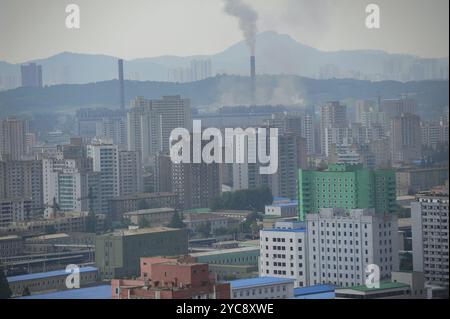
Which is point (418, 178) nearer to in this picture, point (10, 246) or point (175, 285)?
point (10, 246)

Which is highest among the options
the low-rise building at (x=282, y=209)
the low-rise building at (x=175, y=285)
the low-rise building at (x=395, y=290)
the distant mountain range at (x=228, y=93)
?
the distant mountain range at (x=228, y=93)

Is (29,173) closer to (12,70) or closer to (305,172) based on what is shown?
(12,70)

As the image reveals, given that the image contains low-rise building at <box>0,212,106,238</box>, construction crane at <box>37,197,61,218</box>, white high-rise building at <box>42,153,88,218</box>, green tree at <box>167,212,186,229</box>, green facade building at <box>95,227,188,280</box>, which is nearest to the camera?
green facade building at <box>95,227,188,280</box>

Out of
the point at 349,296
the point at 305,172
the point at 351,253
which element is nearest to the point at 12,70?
the point at 305,172

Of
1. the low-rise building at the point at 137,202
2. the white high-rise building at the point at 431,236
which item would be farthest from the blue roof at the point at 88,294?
the low-rise building at the point at 137,202

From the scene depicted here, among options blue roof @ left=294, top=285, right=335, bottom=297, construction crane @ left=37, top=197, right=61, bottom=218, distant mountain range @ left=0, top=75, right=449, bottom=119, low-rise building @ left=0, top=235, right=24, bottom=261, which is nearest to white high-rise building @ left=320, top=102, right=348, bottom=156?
distant mountain range @ left=0, top=75, right=449, bottom=119

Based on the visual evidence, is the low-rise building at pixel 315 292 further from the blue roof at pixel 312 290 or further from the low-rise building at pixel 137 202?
the low-rise building at pixel 137 202

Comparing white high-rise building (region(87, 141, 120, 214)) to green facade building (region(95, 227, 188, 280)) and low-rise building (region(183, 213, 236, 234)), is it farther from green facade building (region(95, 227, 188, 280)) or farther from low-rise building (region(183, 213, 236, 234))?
green facade building (region(95, 227, 188, 280))
